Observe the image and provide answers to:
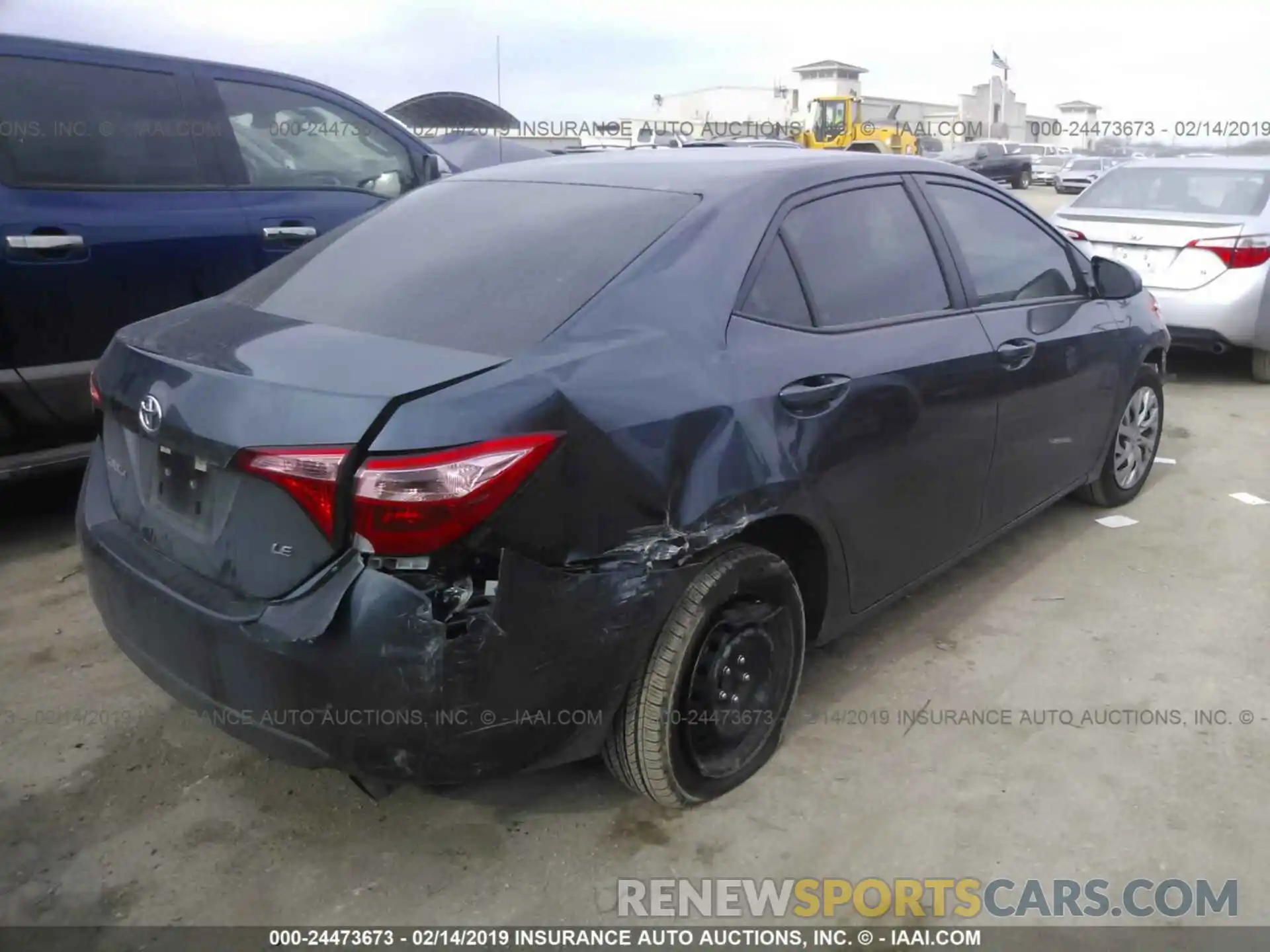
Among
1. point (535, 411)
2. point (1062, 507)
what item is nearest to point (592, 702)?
point (535, 411)

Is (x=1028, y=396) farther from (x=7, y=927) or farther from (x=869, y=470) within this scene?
(x=7, y=927)

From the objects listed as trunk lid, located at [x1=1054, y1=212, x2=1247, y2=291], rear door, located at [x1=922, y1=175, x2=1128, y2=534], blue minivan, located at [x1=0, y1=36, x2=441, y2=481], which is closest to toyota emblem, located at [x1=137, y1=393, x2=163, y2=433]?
blue minivan, located at [x1=0, y1=36, x2=441, y2=481]

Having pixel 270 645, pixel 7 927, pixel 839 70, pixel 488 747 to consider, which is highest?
pixel 839 70

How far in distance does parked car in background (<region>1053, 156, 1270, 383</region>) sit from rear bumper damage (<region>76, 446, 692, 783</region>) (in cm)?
525

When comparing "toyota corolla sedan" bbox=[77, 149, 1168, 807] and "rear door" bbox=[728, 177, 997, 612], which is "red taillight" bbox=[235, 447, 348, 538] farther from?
"rear door" bbox=[728, 177, 997, 612]

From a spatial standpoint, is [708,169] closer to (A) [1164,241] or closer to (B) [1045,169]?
(A) [1164,241]

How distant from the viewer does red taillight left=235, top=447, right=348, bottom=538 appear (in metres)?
2.00

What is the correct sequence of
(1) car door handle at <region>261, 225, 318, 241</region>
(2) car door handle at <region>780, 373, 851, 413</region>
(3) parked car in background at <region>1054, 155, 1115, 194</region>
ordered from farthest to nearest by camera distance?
1. (3) parked car in background at <region>1054, 155, 1115, 194</region>
2. (1) car door handle at <region>261, 225, 318, 241</region>
3. (2) car door handle at <region>780, 373, 851, 413</region>

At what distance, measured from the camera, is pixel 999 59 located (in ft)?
179

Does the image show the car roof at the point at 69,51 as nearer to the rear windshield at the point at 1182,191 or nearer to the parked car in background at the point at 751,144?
the parked car in background at the point at 751,144

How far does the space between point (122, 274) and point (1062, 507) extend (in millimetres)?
4147

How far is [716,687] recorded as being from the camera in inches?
102

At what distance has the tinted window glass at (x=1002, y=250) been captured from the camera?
3.45 metres

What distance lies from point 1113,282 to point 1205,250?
3158 millimetres
